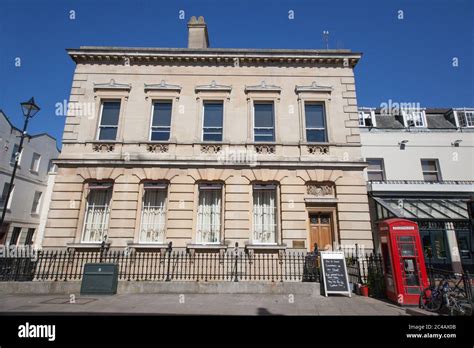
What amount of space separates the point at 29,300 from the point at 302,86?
15297 mm

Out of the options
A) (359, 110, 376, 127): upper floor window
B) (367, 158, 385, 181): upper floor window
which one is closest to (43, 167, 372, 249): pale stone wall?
(367, 158, 385, 181): upper floor window

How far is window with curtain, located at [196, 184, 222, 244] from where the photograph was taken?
41.9ft

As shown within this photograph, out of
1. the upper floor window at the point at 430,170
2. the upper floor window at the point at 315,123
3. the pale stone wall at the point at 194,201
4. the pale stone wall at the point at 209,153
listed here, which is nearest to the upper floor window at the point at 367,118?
the upper floor window at the point at 430,170

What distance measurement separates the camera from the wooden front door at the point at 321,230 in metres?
12.8

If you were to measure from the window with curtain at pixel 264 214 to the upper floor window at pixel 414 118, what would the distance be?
43.9ft

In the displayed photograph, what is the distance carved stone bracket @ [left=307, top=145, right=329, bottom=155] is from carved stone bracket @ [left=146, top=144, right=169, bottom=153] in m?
7.59

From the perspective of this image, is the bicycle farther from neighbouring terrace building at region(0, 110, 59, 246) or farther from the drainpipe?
neighbouring terrace building at region(0, 110, 59, 246)

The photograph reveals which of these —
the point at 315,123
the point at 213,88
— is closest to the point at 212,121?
the point at 213,88

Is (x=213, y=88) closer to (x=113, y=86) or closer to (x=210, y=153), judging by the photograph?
(x=210, y=153)
